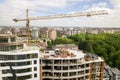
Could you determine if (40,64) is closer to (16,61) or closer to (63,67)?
(63,67)

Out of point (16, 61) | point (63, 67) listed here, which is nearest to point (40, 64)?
point (63, 67)

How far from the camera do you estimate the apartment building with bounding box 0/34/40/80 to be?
43.8 metres

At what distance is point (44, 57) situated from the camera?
49125 millimetres

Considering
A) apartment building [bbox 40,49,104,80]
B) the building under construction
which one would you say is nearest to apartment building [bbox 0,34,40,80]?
the building under construction

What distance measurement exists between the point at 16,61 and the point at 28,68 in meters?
2.90

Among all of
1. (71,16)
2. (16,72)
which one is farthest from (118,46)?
(16,72)

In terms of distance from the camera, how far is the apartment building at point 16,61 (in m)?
43.8

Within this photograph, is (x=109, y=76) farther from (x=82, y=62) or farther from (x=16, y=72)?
(x=16, y=72)

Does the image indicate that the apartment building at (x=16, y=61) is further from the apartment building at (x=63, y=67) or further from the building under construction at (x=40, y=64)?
the apartment building at (x=63, y=67)

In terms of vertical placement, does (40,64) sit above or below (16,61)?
below

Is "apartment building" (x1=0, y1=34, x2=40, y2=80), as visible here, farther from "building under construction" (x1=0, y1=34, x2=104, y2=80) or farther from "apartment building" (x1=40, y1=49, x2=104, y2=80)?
"apartment building" (x1=40, y1=49, x2=104, y2=80)

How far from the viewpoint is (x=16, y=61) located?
145 feet

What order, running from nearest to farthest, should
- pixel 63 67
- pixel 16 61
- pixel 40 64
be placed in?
pixel 16 61 → pixel 40 64 → pixel 63 67

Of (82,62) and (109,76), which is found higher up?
(82,62)
